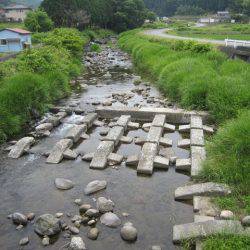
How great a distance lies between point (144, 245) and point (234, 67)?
1307cm

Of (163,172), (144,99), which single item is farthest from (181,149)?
(144,99)

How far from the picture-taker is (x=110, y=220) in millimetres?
7352

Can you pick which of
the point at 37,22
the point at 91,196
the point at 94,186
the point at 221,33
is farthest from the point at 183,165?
the point at 221,33

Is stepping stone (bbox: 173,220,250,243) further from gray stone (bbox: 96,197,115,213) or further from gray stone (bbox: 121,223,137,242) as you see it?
gray stone (bbox: 96,197,115,213)

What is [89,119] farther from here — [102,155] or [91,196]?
[91,196]

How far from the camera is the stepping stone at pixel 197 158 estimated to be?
9.14 meters

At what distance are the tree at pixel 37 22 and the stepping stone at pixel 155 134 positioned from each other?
141ft

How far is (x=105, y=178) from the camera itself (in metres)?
9.29

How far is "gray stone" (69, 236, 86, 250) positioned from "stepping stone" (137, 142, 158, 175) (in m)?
3.25

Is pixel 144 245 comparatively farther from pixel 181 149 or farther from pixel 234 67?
pixel 234 67

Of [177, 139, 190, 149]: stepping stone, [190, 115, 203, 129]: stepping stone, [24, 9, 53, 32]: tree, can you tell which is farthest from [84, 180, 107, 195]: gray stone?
[24, 9, 53, 32]: tree

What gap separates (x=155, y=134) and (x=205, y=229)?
5.39 meters

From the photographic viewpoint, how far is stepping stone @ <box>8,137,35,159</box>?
10.8 metres

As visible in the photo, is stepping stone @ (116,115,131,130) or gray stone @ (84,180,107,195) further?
stepping stone @ (116,115,131,130)
